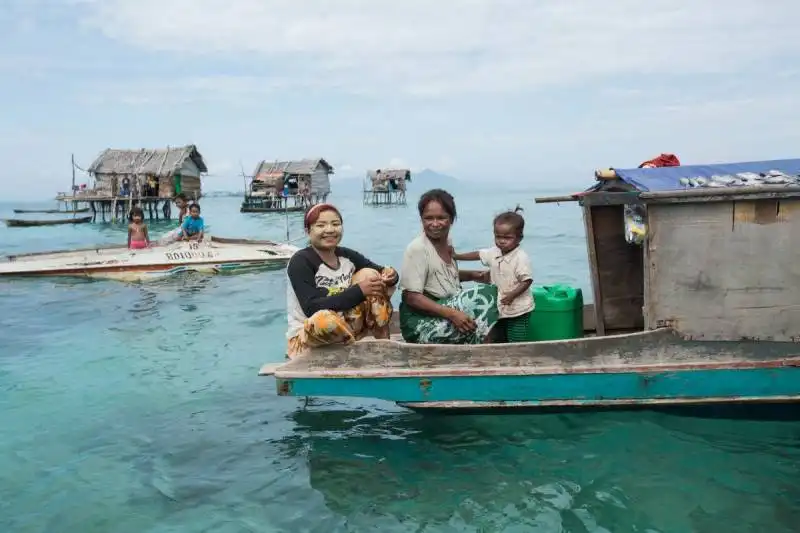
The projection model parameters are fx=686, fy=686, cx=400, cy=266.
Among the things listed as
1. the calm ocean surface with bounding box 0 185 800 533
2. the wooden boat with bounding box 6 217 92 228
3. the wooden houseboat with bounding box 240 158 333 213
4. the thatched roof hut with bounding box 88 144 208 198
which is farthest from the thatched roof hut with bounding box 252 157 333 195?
the calm ocean surface with bounding box 0 185 800 533

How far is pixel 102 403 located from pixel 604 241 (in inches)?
210

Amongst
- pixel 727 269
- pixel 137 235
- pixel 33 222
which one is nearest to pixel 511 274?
pixel 727 269

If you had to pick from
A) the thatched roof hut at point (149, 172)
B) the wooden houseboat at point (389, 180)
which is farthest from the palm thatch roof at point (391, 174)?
the thatched roof hut at point (149, 172)

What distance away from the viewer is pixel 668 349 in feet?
16.0

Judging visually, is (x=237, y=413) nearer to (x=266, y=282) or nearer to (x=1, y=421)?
(x=1, y=421)

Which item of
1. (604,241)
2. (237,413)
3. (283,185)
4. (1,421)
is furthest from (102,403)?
(283,185)

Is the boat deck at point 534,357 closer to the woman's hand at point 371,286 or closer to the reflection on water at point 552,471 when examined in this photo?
the woman's hand at point 371,286

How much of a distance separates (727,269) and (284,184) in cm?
4054

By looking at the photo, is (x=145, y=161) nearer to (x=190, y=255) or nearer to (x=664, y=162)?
(x=190, y=255)

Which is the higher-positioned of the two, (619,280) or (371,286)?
(371,286)

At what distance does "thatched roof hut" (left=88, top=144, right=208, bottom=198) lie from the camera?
3431 cm

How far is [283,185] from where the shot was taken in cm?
4381

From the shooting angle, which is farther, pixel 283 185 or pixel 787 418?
pixel 283 185

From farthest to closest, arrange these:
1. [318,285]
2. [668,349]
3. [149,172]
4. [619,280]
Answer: [149,172], [619,280], [318,285], [668,349]
